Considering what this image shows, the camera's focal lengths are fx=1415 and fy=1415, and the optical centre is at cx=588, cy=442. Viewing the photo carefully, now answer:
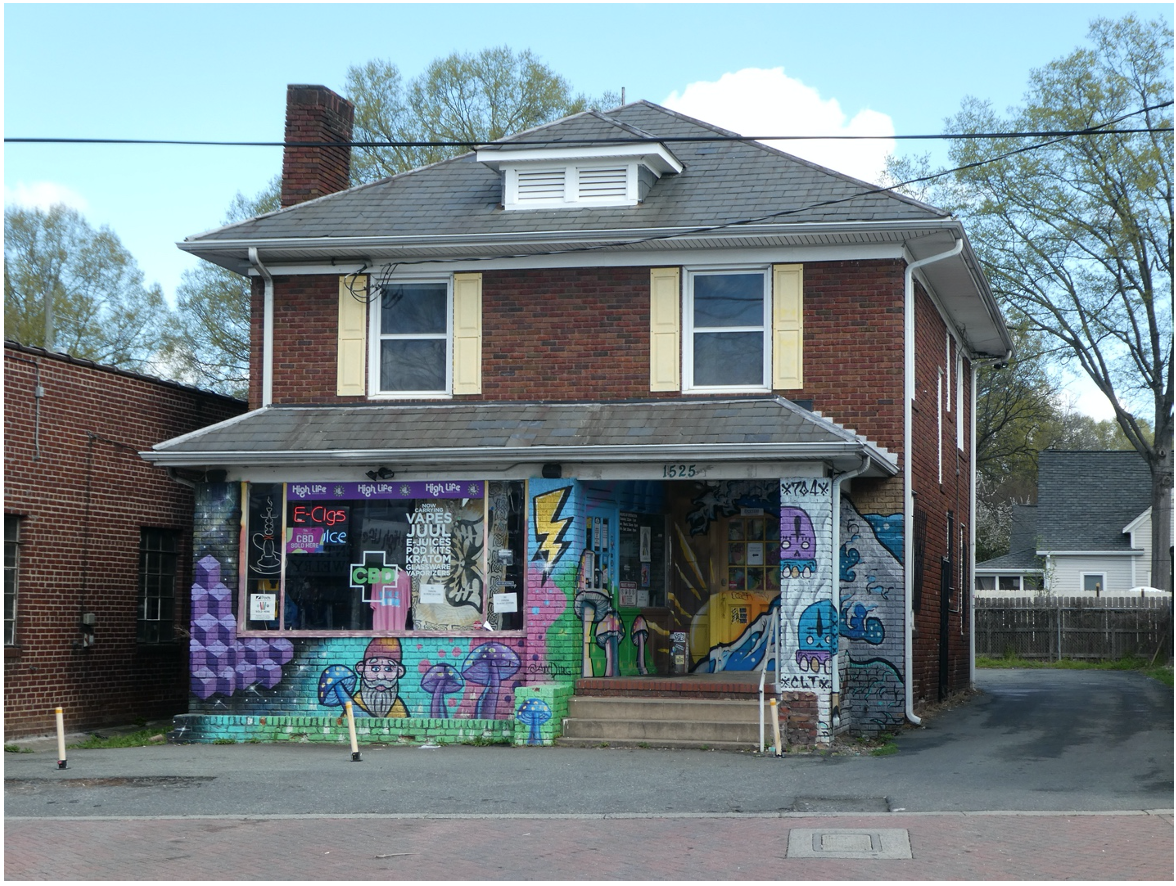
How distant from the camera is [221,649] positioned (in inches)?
645

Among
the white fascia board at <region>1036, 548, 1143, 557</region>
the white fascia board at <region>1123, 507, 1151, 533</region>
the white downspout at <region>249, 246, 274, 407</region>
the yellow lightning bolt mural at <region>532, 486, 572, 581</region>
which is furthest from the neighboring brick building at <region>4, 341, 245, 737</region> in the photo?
the white fascia board at <region>1123, 507, 1151, 533</region>

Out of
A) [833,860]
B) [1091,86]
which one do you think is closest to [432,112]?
[1091,86]

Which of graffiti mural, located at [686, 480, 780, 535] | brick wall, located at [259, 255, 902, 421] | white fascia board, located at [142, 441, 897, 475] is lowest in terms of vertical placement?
graffiti mural, located at [686, 480, 780, 535]

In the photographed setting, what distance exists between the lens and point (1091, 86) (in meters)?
35.2

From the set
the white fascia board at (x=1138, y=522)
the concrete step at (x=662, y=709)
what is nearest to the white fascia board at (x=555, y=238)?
the concrete step at (x=662, y=709)

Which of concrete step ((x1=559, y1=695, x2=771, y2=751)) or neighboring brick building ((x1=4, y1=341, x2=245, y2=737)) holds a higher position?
neighboring brick building ((x1=4, y1=341, x2=245, y2=737))

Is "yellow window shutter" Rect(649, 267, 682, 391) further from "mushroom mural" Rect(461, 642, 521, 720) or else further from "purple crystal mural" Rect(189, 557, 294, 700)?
"purple crystal mural" Rect(189, 557, 294, 700)

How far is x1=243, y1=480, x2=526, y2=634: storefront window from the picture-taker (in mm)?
16094

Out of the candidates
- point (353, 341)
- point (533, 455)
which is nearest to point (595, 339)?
point (533, 455)

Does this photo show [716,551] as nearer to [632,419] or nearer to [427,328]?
[632,419]

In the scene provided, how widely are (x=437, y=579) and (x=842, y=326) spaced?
18.3ft

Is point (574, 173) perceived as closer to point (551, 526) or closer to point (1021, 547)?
point (551, 526)

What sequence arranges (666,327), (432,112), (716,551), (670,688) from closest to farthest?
1. (670,688)
2. (666,327)
3. (716,551)
4. (432,112)

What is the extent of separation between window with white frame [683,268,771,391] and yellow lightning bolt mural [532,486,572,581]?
7.44 ft
